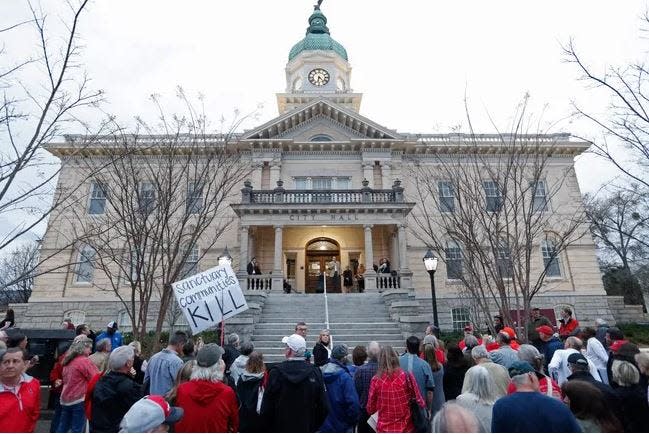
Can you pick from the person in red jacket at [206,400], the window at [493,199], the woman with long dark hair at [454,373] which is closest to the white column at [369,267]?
the window at [493,199]

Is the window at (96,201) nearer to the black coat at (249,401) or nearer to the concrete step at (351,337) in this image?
the concrete step at (351,337)

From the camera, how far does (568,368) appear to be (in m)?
6.11

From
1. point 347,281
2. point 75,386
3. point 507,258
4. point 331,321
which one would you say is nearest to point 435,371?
point 75,386

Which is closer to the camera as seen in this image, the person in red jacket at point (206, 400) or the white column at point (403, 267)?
the person in red jacket at point (206, 400)

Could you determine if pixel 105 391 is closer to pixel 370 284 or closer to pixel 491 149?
pixel 370 284

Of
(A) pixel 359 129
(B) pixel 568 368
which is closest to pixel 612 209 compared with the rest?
(A) pixel 359 129

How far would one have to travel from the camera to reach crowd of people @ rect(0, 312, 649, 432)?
3.22 metres

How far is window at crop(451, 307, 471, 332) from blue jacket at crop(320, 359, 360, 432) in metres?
19.9

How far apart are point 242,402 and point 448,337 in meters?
15.8

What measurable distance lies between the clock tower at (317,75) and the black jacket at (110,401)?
3124cm

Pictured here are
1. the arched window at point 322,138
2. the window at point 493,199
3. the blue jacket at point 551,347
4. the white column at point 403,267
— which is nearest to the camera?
the blue jacket at point 551,347

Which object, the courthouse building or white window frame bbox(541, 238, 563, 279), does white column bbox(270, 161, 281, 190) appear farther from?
white window frame bbox(541, 238, 563, 279)

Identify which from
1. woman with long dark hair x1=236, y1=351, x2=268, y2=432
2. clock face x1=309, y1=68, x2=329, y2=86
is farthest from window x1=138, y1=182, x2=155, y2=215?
clock face x1=309, y1=68, x2=329, y2=86

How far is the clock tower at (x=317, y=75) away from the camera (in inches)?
1368
